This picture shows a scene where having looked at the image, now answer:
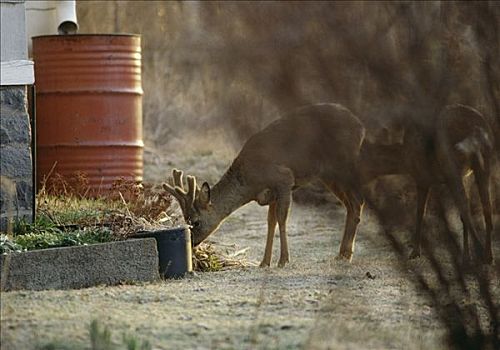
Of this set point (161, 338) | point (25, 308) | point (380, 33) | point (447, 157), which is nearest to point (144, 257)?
point (25, 308)

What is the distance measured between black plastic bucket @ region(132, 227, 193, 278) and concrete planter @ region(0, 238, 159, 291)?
8.9 inches

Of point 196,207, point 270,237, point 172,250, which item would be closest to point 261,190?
point 270,237

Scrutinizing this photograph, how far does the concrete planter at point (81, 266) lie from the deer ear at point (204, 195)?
6.61ft

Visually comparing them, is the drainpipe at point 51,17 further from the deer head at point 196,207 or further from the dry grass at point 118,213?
the deer head at point 196,207

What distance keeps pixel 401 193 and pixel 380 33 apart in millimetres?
652

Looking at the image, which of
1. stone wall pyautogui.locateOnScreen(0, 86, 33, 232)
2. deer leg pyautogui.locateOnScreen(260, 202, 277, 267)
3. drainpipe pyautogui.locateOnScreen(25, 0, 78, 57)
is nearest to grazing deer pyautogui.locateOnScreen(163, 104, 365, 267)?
deer leg pyautogui.locateOnScreen(260, 202, 277, 267)

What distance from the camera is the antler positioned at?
33.2 feet

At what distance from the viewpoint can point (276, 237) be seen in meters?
12.5

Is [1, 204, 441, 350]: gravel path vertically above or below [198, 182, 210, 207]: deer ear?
below

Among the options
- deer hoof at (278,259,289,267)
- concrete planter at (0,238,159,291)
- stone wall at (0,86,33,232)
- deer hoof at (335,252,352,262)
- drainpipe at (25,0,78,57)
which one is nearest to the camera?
concrete planter at (0,238,159,291)

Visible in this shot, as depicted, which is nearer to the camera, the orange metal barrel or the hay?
the hay

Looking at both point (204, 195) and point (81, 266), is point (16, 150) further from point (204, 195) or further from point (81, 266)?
point (204, 195)

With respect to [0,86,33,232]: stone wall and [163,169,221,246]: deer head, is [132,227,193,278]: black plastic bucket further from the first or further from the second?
[163,169,221,246]: deer head

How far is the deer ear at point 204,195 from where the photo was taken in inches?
404
